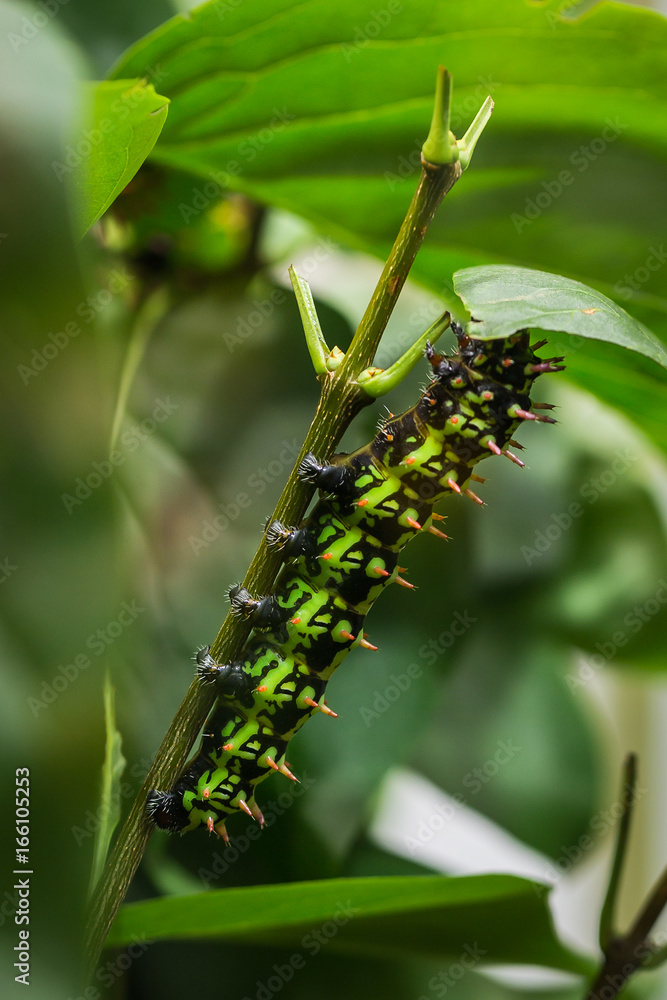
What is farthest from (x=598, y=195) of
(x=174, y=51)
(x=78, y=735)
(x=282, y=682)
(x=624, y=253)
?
(x=78, y=735)

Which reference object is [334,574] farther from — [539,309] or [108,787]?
[539,309]

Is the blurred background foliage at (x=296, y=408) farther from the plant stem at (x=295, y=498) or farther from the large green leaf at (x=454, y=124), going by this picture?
the plant stem at (x=295, y=498)

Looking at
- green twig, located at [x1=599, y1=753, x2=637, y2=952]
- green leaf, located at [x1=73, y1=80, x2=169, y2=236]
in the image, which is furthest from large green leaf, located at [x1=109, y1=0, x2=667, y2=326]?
green twig, located at [x1=599, y1=753, x2=637, y2=952]

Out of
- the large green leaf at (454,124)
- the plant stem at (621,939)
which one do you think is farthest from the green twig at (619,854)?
the large green leaf at (454,124)

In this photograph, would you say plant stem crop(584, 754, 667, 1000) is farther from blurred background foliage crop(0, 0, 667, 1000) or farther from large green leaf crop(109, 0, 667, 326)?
large green leaf crop(109, 0, 667, 326)

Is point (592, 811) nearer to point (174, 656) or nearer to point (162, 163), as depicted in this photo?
point (174, 656)

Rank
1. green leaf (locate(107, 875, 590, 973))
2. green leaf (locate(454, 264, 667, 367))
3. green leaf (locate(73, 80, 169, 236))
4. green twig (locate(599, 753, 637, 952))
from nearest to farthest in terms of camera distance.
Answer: green leaf (locate(454, 264, 667, 367))
green leaf (locate(73, 80, 169, 236))
green leaf (locate(107, 875, 590, 973))
green twig (locate(599, 753, 637, 952))
